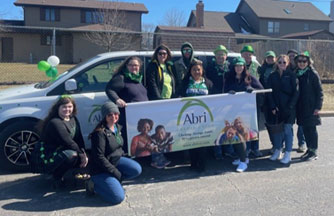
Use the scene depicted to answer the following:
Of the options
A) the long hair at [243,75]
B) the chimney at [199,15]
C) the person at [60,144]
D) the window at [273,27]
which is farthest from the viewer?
the window at [273,27]

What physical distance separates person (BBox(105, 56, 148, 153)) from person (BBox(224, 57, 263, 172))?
1.49 meters

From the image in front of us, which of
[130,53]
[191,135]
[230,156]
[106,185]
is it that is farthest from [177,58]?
[106,185]

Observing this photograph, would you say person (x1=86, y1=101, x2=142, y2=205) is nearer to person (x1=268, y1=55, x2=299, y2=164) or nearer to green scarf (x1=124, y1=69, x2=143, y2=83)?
green scarf (x1=124, y1=69, x2=143, y2=83)

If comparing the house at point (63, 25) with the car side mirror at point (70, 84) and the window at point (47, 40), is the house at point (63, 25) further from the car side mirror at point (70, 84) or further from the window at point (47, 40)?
the car side mirror at point (70, 84)

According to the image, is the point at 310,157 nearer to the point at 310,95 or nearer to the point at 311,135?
the point at 311,135

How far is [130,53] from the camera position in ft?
18.7

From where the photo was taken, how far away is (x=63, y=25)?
35.9 m

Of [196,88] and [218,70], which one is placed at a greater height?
[218,70]

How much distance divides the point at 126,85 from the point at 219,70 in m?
1.69

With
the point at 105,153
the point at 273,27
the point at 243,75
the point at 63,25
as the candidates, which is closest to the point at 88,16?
the point at 63,25

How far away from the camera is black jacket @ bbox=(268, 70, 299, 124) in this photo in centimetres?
539

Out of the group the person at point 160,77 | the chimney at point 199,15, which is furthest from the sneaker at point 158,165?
the chimney at point 199,15

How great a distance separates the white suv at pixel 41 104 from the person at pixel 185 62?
916mm

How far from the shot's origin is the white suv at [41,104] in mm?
4922
